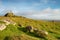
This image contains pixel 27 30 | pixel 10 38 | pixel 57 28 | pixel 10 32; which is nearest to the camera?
pixel 10 38

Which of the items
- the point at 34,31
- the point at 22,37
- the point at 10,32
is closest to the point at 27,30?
the point at 34,31

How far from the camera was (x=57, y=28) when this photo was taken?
220 feet

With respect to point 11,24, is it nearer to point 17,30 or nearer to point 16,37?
point 17,30

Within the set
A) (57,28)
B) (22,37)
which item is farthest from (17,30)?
(57,28)

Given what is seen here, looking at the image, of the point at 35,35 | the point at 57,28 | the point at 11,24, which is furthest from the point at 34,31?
the point at 57,28

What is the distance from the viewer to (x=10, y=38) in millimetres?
39688

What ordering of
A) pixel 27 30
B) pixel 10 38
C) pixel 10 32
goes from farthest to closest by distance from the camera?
pixel 27 30, pixel 10 32, pixel 10 38

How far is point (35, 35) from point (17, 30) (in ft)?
15.5

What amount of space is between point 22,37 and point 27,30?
9.86 meters

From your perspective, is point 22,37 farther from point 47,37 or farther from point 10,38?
point 47,37

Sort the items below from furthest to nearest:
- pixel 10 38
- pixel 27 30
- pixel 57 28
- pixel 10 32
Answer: pixel 57 28
pixel 27 30
pixel 10 32
pixel 10 38

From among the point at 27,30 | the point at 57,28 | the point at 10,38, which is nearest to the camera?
the point at 10,38

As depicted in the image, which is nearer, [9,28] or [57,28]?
[9,28]

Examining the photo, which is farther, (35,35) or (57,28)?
(57,28)
